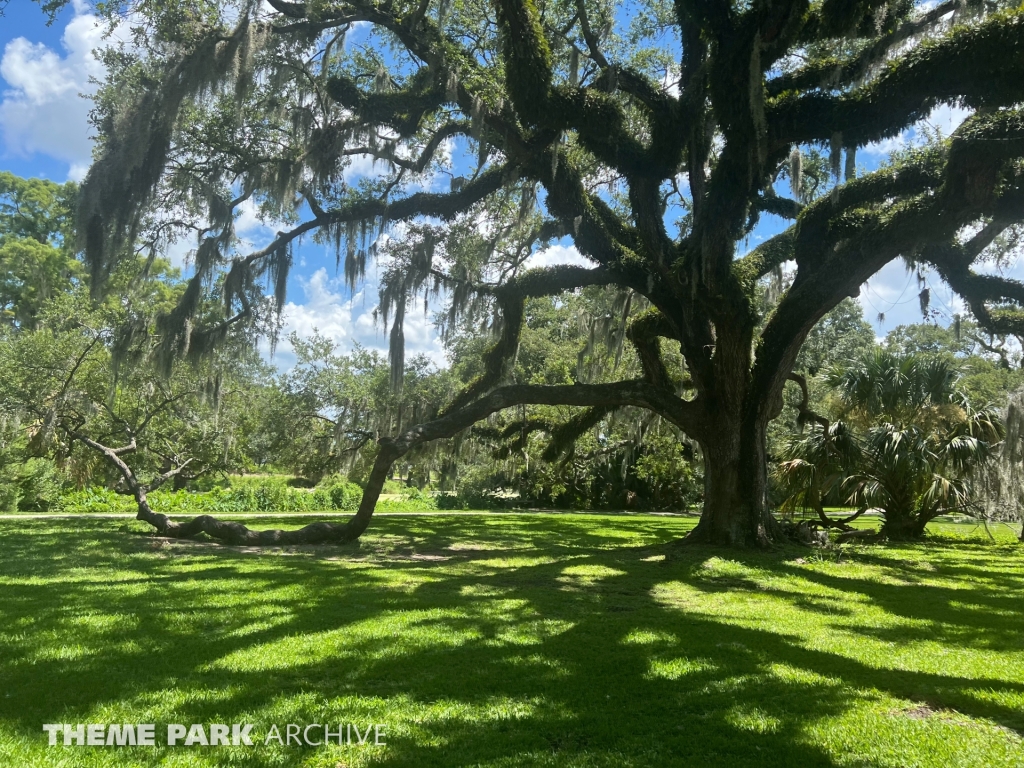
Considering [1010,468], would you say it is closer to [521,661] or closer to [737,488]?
[737,488]

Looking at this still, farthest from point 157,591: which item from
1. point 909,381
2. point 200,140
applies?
point 909,381

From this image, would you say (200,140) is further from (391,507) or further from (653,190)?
(391,507)

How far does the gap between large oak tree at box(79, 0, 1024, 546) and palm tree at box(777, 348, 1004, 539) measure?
1.76 metres

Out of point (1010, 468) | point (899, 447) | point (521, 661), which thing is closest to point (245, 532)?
point (521, 661)

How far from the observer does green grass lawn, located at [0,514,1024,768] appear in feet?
9.43

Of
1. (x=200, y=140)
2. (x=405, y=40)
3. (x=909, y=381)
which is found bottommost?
(x=909, y=381)

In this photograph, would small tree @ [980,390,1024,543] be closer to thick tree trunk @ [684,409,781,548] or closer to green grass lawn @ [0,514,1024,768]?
green grass lawn @ [0,514,1024,768]

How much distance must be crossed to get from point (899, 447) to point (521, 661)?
1013 cm

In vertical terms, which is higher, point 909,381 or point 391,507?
point 909,381

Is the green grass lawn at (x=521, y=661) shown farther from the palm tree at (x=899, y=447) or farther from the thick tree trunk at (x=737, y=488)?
the palm tree at (x=899, y=447)

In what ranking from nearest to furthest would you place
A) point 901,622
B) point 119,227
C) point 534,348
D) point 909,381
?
point 901,622 < point 119,227 < point 909,381 < point 534,348

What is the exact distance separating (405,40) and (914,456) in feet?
36.3

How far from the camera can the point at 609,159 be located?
399 inches

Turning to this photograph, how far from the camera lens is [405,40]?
10.2 metres
